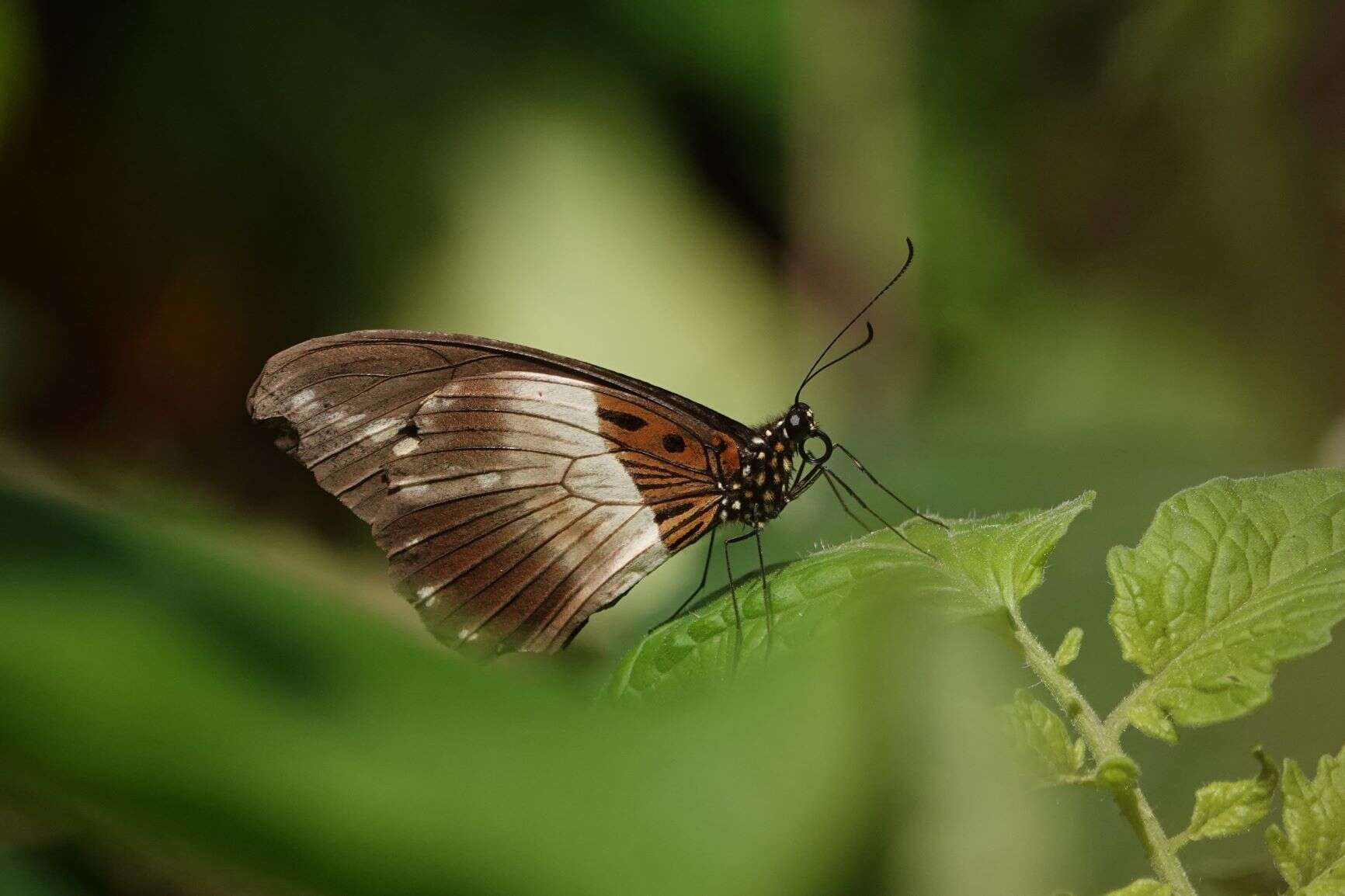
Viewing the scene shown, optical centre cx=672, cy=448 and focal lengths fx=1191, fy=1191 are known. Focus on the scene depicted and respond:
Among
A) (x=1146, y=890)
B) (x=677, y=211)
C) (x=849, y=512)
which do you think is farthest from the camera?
(x=677, y=211)

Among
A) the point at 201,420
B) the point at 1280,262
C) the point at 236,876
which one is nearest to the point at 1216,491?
the point at 236,876

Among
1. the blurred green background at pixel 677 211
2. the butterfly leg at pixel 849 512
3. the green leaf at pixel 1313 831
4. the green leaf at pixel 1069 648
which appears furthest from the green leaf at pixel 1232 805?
the blurred green background at pixel 677 211

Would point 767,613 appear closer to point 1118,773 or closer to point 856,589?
point 856,589

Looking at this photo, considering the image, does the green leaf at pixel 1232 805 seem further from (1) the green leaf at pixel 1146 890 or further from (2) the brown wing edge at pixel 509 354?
(2) the brown wing edge at pixel 509 354

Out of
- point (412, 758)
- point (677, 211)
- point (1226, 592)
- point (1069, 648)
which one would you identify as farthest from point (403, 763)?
point (677, 211)

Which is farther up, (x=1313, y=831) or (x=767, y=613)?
(x=767, y=613)

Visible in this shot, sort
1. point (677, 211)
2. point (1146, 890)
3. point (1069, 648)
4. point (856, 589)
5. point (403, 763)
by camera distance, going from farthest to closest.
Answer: point (677, 211) < point (856, 589) < point (1069, 648) < point (1146, 890) < point (403, 763)

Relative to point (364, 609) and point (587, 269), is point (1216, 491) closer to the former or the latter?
point (364, 609)
